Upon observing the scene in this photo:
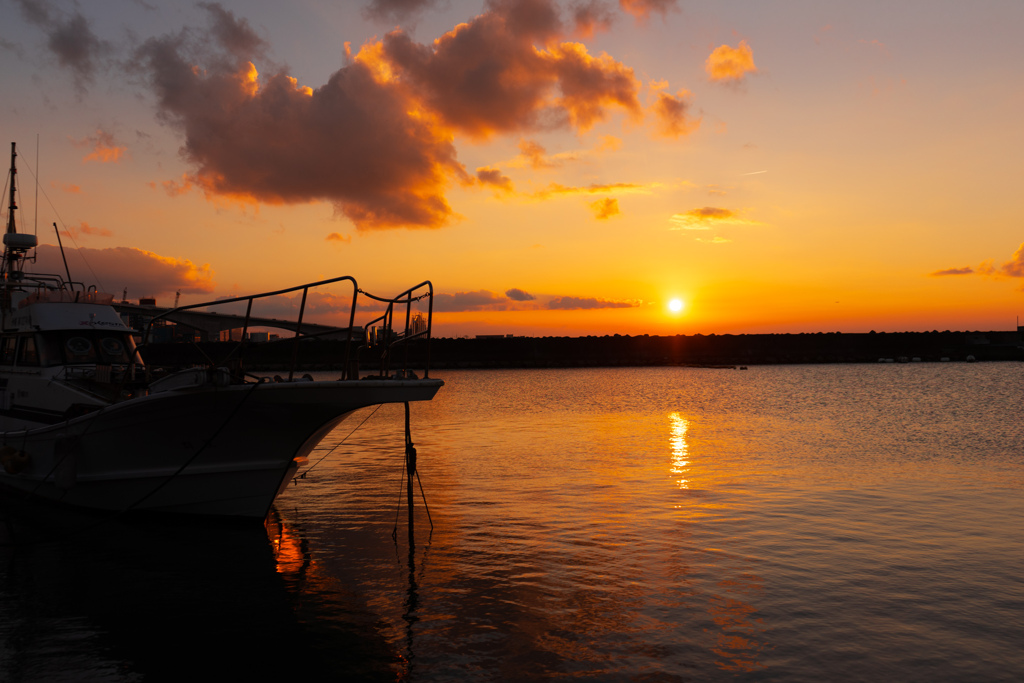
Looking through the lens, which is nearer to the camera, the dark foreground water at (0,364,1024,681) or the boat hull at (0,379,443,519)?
the dark foreground water at (0,364,1024,681)

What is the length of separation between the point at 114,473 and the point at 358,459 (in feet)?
33.8

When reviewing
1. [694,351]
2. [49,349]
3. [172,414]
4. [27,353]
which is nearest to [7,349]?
[27,353]

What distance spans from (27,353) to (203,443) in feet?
23.4

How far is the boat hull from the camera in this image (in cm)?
1160

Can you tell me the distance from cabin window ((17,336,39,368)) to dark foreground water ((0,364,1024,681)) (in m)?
4.80

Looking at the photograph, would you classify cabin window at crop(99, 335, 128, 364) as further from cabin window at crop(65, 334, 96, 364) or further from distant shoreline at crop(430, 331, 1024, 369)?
distant shoreline at crop(430, 331, 1024, 369)

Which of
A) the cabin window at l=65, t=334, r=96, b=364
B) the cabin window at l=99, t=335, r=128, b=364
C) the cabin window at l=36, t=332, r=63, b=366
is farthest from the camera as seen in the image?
the cabin window at l=99, t=335, r=128, b=364

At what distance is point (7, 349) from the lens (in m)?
17.0

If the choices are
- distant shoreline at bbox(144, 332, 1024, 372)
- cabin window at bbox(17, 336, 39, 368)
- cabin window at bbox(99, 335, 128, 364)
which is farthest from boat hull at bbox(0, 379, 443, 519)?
distant shoreline at bbox(144, 332, 1024, 372)

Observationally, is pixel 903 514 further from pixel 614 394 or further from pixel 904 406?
pixel 614 394

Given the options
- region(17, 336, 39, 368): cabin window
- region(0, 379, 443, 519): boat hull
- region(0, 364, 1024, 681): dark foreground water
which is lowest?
region(0, 364, 1024, 681): dark foreground water

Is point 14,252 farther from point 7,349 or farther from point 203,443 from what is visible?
point 203,443

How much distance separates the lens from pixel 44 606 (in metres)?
9.43

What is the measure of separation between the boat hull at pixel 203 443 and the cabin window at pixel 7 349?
4.16 meters
